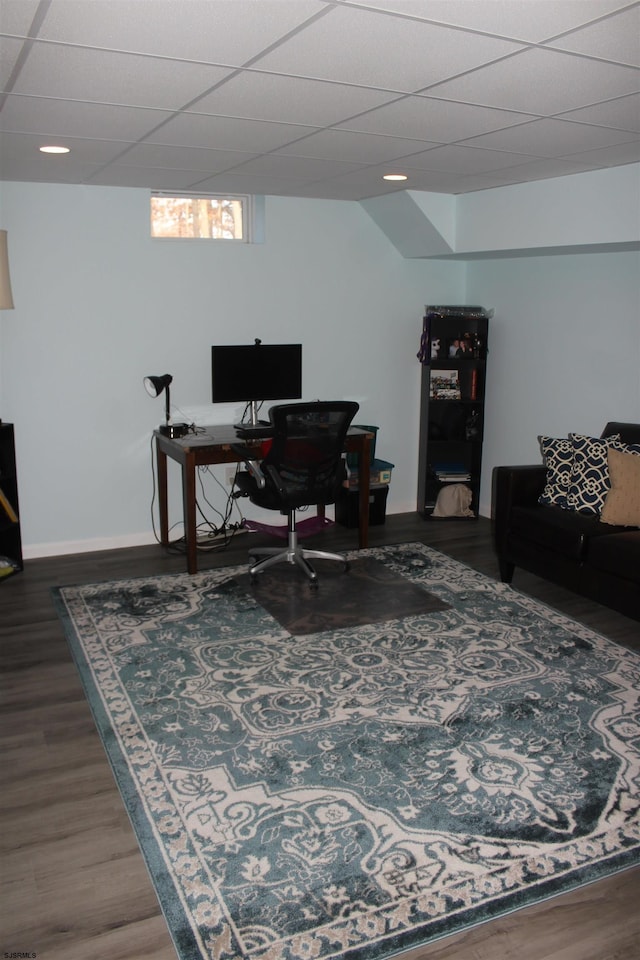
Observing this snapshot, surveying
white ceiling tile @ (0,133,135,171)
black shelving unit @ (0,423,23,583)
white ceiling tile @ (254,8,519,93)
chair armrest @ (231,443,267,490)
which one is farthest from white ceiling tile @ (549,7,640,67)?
black shelving unit @ (0,423,23,583)

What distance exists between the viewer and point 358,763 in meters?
2.92

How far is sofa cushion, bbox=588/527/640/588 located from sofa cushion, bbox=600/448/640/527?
0.10 m

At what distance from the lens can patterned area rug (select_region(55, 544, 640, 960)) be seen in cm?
228

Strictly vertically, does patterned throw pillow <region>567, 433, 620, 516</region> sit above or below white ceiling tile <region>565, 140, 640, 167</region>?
below

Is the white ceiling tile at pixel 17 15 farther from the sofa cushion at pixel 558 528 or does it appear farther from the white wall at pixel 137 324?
the sofa cushion at pixel 558 528

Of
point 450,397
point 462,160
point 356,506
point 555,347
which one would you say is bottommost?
point 356,506

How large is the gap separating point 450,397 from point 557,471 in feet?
5.34

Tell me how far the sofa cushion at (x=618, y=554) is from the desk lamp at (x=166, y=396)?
2660 mm

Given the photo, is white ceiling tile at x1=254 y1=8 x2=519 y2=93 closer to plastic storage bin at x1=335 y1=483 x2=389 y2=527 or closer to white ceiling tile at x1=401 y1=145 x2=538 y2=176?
white ceiling tile at x1=401 y1=145 x2=538 y2=176

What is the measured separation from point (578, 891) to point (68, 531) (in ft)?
13.1

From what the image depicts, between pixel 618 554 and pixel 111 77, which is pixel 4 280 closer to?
pixel 111 77

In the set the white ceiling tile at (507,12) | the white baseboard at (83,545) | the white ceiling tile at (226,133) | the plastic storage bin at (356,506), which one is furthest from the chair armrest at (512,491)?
the white ceiling tile at (507,12)

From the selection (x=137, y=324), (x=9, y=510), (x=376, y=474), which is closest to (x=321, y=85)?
(x=137, y=324)

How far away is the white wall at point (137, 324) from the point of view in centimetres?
495
